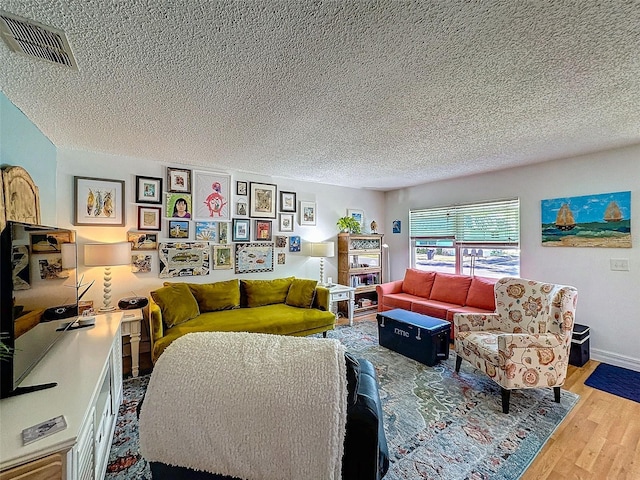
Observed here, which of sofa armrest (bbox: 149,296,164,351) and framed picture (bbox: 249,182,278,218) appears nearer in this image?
sofa armrest (bbox: 149,296,164,351)

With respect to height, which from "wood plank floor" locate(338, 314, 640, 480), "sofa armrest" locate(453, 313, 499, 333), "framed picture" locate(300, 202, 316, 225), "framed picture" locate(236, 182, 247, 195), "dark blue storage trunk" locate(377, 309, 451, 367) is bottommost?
"wood plank floor" locate(338, 314, 640, 480)

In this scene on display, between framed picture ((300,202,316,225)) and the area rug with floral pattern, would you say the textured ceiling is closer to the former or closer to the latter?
framed picture ((300,202,316,225))

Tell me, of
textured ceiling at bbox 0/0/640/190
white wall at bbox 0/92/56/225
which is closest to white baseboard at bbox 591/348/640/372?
textured ceiling at bbox 0/0/640/190

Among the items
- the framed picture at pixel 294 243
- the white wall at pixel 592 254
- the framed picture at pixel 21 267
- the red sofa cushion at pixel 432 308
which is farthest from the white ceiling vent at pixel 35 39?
the white wall at pixel 592 254

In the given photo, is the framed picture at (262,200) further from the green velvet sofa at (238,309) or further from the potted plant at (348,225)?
the potted plant at (348,225)

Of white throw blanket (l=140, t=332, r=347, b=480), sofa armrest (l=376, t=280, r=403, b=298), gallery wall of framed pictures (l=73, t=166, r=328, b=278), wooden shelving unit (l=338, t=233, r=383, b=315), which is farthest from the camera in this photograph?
wooden shelving unit (l=338, t=233, r=383, b=315)

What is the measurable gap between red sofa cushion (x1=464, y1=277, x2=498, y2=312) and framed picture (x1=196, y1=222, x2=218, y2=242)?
11.7ft

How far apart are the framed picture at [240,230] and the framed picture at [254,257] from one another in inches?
3.4

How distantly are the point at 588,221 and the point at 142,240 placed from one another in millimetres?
5157

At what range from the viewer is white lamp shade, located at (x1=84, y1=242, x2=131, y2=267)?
262 centimetres

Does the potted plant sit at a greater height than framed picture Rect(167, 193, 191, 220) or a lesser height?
lesser

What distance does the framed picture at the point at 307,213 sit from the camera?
14.9 ft

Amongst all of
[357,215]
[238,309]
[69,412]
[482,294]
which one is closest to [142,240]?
[238,309]

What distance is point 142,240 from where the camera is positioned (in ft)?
10.7
